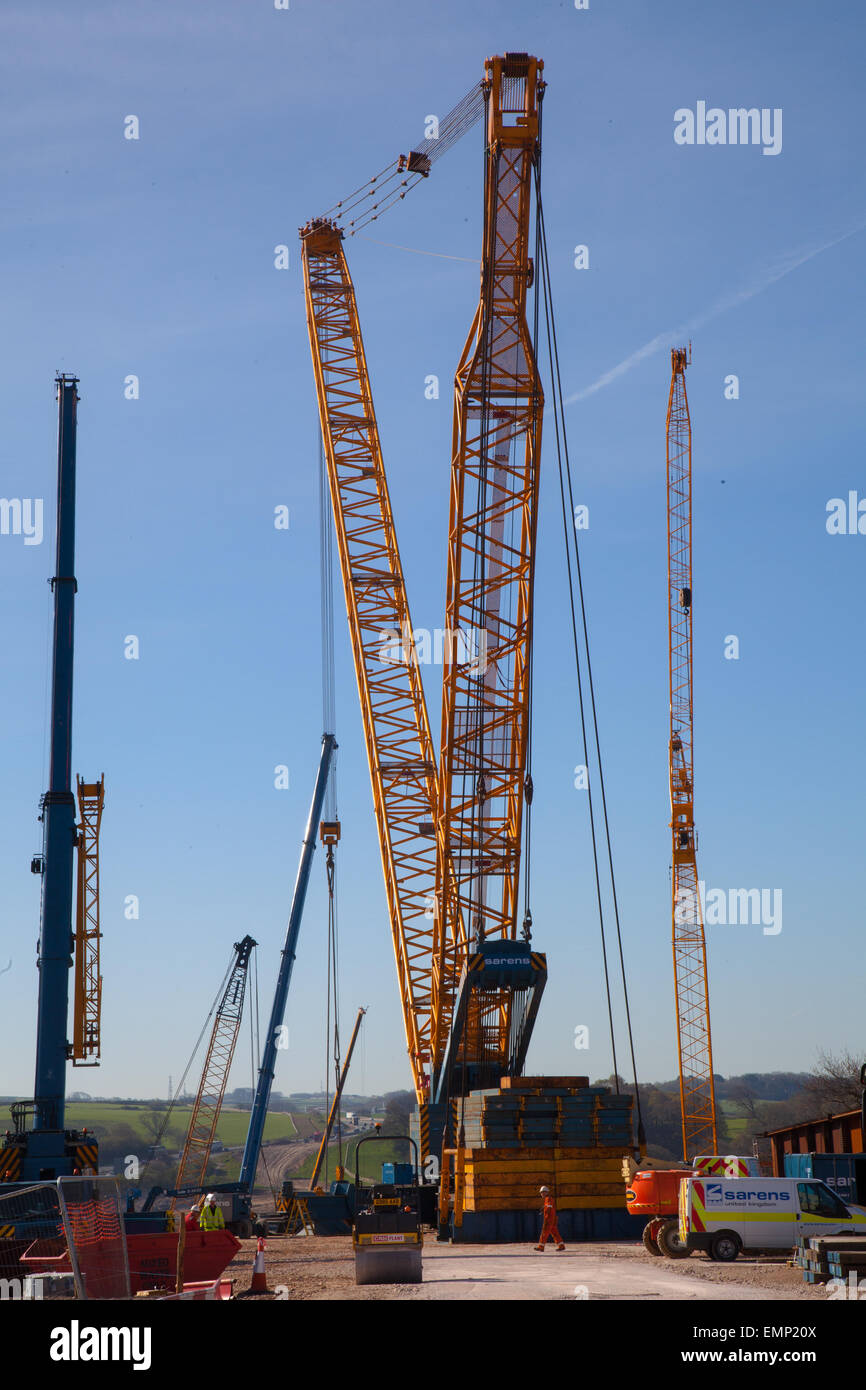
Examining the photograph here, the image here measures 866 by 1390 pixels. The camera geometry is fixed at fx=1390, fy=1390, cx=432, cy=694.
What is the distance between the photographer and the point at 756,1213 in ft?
80.9

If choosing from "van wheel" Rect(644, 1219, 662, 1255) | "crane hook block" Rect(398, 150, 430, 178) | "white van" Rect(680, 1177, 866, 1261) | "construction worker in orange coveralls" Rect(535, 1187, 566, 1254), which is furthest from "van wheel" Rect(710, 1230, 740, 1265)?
"crane hook block" Rect(398, 150, 430, 178)

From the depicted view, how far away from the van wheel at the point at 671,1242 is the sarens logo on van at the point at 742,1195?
1412 millimetres

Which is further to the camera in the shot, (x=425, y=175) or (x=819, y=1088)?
(x=819, y=1088)

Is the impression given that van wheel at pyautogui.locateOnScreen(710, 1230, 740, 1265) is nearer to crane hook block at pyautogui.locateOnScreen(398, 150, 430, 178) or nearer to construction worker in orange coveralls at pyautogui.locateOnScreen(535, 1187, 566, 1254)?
construction worker in orange coveralls at pyautogui.locateOnScreen(535, 1187, 566, 1254)

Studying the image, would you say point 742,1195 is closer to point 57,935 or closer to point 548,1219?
point 548,1219

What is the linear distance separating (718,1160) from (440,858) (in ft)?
55.2

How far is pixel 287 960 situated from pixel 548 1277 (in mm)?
45365

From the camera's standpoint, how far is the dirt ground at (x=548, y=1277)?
19.0 m

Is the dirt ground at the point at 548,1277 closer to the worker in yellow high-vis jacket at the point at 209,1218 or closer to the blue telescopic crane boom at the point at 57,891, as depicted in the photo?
the worker in yellow high-vis jacket at the point at 209,1218

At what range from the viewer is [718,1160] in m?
27.7

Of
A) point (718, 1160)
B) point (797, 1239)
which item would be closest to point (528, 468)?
point (718, 1160)

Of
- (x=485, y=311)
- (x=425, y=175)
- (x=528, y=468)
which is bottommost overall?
(x=528, y=468)

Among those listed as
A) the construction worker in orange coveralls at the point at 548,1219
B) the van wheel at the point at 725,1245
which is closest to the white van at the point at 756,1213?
the van wheel at the point at 725,1245
